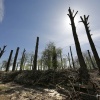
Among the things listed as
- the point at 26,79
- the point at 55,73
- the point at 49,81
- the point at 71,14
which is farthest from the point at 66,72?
the point at 71,14

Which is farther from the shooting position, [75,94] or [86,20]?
[86,20]

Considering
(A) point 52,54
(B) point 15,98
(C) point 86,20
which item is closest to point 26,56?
(A) point 52,54

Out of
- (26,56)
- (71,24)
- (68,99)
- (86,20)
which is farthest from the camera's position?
(26,56)

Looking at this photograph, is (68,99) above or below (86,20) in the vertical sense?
below

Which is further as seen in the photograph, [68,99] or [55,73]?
[55,73]

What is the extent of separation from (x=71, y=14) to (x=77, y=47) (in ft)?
14.3

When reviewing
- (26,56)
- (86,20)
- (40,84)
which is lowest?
(40,84)

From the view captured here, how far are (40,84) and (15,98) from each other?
3.67 meters

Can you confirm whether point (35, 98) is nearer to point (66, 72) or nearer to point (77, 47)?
point (66, 72)

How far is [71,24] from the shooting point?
13664 millimetres

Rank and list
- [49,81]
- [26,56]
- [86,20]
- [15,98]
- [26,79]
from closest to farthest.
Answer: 1. [15,98]
2. [49,81]
3. [26,79]
4. [86,20]
5. [26,56]

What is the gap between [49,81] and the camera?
10.2 m

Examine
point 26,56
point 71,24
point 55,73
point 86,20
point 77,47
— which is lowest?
point 55,73

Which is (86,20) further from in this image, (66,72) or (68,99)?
(68,99)
